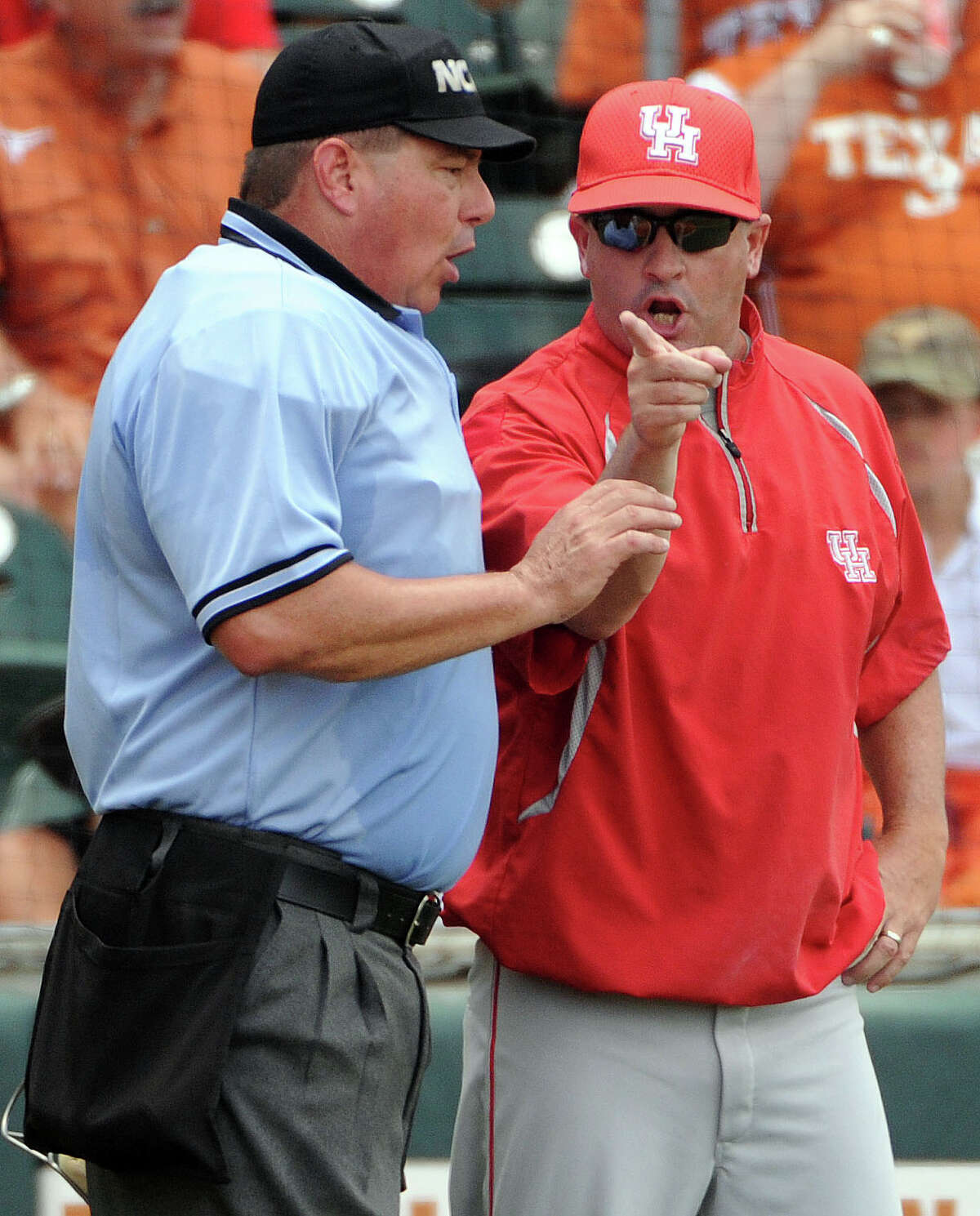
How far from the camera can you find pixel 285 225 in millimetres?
1844

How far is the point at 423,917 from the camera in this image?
186 cm

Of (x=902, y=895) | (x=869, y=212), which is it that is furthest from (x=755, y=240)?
(x=869, y=212)

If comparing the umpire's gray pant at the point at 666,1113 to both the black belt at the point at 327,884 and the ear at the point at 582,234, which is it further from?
the ear at the point at 582,234

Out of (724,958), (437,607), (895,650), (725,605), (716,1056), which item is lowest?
(716,1056)

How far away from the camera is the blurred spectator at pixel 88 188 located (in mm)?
3629

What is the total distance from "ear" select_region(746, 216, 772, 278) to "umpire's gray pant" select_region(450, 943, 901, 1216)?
926mm

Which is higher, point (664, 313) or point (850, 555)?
point (664, 313)

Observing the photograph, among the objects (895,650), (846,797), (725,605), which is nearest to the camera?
(725,605)

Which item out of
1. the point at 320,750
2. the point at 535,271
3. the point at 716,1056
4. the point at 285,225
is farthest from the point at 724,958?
the point at 535,271

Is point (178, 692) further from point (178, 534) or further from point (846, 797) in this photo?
point (846, 797)

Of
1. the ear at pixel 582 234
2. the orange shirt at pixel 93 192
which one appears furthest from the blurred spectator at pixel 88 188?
the ear at pixel 582 234

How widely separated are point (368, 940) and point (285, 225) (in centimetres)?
77

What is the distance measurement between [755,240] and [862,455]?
0.31 metres

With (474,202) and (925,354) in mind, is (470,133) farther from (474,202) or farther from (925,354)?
(925,354)
